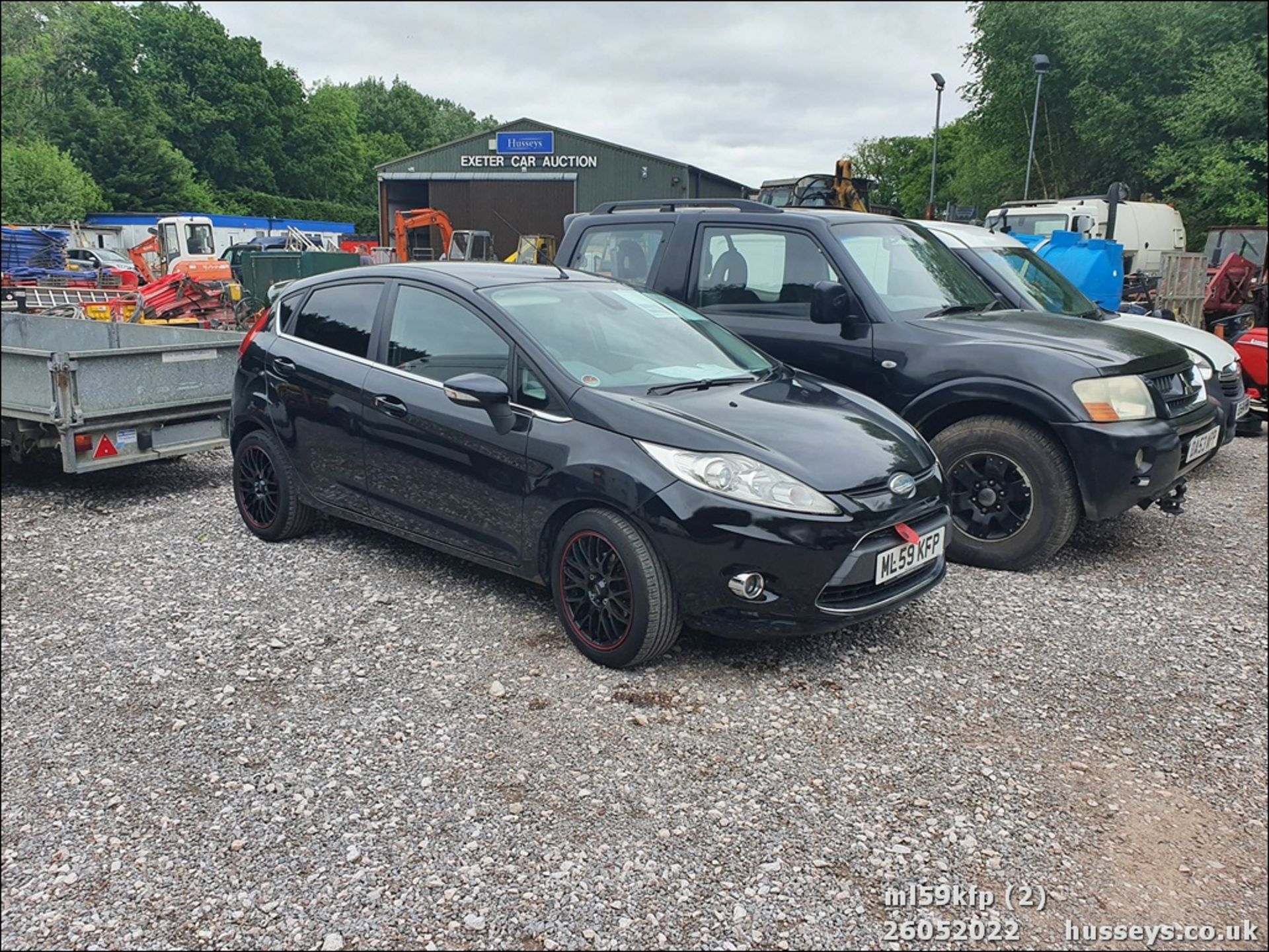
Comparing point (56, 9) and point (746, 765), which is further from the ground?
point (56, 9)

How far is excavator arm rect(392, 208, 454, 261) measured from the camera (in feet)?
84.6

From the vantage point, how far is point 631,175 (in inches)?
1330

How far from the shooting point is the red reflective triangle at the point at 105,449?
20.7 ft

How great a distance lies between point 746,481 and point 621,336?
1279mm

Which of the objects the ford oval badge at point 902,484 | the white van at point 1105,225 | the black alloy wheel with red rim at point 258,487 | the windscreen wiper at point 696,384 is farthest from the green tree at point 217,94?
the white van at point 1105,225

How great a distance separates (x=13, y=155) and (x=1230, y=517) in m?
7.09

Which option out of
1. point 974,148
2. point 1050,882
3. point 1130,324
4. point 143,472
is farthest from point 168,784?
point 1130,324

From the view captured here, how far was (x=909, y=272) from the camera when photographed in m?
6.23

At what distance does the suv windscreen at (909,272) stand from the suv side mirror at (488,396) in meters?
2.65

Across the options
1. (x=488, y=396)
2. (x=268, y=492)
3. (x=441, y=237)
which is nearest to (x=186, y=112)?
(x=268, y=492)

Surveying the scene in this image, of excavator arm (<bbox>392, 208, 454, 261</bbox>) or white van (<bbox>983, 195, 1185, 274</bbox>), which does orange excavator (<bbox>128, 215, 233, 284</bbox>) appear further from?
white van (<bbox>983, 195, 1185, 274</bbox>)

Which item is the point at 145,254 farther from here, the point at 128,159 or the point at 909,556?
the point at 909,556

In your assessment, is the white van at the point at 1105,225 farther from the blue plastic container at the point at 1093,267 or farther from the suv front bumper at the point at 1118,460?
the suv front bumper at the point at 1118,460

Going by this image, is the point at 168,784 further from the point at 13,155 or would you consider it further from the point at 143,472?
the point at 143,472
